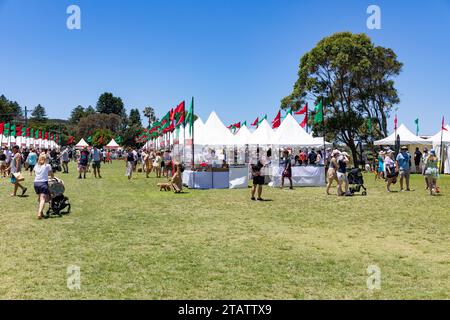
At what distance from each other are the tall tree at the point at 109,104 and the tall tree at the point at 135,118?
22.6 feet

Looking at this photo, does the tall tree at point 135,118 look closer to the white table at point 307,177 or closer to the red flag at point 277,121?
the red flag at point 277,121

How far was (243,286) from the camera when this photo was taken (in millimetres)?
5707

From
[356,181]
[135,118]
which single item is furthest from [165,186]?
[135,118]

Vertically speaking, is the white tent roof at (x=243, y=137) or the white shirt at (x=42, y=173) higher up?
the white tent roof at (x=243, y=137)

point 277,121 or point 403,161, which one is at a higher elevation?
point 277,121

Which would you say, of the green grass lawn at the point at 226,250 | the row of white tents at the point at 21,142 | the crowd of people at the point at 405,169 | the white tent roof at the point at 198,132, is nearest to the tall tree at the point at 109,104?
the row of white tents at the point at 21,142

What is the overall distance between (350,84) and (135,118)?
8679cm

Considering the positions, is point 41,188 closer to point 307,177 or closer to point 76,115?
point 307,177

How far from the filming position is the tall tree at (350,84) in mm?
37375

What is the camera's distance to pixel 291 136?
22812mm
